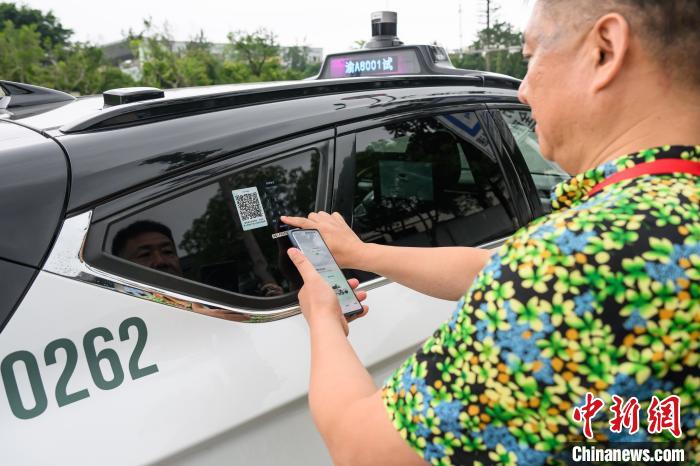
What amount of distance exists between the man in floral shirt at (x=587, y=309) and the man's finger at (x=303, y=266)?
24cm

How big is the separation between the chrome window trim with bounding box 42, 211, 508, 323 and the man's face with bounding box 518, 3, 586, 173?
29.6 inches

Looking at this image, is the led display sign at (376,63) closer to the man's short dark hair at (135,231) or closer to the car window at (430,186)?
the car window at (430,186)

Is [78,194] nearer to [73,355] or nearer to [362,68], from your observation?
[73,355]

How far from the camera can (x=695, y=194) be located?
0.69 metres

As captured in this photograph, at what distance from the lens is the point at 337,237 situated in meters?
1.43

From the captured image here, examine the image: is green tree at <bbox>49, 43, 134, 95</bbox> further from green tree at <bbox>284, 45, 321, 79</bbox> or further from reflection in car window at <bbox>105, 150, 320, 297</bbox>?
reflection in car window at <bbox>105, 150, 320, 297</bbox>

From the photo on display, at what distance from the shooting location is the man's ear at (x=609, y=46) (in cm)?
75

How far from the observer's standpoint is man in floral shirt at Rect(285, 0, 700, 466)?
63cm

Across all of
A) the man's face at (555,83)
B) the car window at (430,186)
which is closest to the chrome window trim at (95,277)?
the car window at (430,186)

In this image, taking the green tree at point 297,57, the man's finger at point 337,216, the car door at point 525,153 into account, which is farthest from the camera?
the green tree at point 297,57

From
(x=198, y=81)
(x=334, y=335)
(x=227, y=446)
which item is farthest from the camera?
(x=198, y=81)

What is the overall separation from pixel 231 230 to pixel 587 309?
89cm

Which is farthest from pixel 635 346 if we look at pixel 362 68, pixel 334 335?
pixel 362 68

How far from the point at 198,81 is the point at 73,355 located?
738 inches
